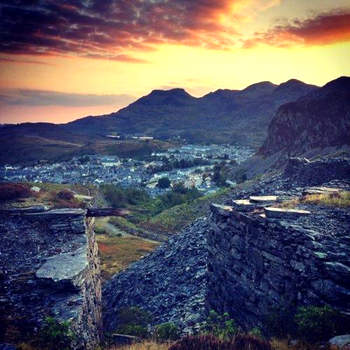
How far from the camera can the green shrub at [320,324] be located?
683 centimetres

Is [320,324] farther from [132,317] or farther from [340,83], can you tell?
[340,83]

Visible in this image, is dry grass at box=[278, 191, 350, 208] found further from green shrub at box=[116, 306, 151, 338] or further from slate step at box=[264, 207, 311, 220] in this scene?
green shrub at box=[116, 306, 151, 338]

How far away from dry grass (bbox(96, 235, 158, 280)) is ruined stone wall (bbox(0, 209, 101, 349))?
1296 centimetres

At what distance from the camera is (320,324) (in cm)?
684

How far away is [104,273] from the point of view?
86.5 feet

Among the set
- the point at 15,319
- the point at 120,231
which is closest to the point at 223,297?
the point at 15,319

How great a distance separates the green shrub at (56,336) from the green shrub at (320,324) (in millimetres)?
5168

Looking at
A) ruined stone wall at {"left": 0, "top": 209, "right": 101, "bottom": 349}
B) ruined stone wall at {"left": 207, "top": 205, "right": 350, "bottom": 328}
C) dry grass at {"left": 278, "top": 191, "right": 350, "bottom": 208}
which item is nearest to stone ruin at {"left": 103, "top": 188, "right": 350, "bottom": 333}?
ruined stone wall at {"left": 207, "top": 205, "right": 350, "bottom": 328}

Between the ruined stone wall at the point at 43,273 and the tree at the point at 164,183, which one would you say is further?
the tree at the point at 164,183

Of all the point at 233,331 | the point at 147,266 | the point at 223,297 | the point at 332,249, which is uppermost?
the point at 332,249

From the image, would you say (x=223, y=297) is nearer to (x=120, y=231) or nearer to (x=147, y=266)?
(x=147, y=266)

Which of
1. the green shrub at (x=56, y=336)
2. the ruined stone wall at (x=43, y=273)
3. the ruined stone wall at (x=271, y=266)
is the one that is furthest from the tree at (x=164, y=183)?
the green shrub at (x=56, y=336)

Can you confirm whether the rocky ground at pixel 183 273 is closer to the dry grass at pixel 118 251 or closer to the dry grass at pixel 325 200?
the dry grass at pixel 325 200

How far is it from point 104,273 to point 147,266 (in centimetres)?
762
